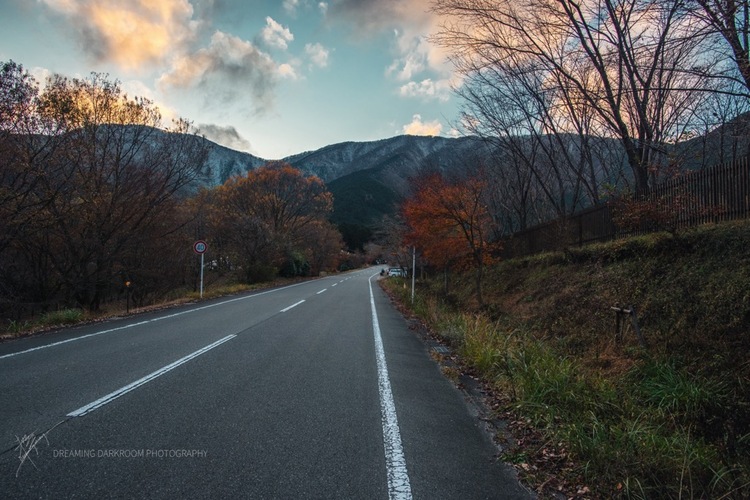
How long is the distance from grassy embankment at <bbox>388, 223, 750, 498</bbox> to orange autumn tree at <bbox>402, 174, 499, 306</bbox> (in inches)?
230

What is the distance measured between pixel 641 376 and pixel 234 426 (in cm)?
553

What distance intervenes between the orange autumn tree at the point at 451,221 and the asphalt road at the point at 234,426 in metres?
9.02

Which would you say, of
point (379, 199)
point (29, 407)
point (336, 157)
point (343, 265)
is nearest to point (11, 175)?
point (29, 407)

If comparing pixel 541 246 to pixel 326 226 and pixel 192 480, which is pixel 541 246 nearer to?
pixel 192 480

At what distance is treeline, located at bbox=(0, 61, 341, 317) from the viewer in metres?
13.6

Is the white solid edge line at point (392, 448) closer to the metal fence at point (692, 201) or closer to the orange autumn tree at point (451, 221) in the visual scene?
the metal fence at point (692, 201)

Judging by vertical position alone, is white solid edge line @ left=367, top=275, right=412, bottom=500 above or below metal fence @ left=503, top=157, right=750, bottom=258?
below

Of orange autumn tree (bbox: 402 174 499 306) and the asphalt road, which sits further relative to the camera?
orange autumn tree (bbox: 402 174 499 306)

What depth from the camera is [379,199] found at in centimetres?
9212

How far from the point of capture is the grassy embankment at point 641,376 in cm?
335

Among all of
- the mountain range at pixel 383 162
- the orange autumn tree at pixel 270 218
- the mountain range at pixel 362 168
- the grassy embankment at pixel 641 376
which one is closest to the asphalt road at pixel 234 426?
the grassy embankment at pixel 641 376

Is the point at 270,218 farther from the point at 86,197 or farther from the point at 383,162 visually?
the point at 383,162
